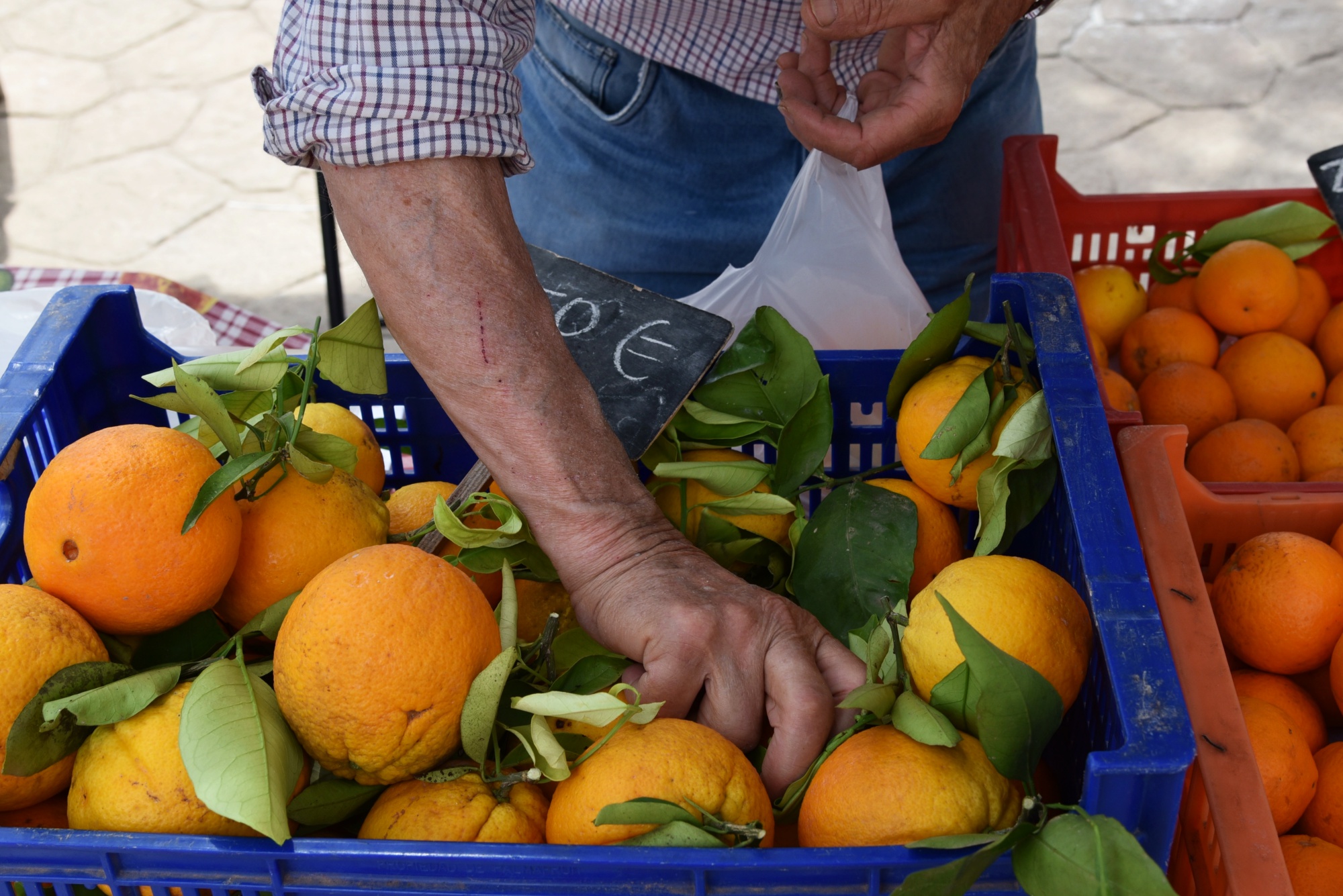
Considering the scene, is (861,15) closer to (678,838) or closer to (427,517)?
(427,517)

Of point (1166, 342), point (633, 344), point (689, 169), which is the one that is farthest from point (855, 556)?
point (689, 169)

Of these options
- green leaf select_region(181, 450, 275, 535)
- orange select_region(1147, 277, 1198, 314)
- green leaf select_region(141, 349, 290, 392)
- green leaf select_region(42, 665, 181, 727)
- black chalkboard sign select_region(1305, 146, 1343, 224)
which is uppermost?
black chalkboard sign select_region(1305, 146, 1343, 224)

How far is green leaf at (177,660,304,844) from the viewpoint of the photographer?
66cm

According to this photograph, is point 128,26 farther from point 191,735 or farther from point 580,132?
point 191,735

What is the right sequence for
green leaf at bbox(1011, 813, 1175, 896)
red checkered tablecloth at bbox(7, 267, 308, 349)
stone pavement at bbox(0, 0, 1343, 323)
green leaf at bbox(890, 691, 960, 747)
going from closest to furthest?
green leaf at bbox(1011, 813, 1175, 896) → green leaf at bbox(890, 691, 960, 747) → red checkered tablecloth at bbox(7, 267, 308, 349) → stone pavement at bbox(0, 0, 1343, 323)

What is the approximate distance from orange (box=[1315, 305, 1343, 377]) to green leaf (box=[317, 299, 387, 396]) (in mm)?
1092

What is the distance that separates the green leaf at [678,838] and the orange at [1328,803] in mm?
534

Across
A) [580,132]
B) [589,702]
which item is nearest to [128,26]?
[580,132]

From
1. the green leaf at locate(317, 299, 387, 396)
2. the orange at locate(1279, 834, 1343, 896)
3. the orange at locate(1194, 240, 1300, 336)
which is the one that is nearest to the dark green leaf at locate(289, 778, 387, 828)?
the green leaf at locate(317, 299, 387, 396)

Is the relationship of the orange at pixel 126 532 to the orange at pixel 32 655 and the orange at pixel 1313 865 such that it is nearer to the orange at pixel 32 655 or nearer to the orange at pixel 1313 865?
the orange at pixel 32 655

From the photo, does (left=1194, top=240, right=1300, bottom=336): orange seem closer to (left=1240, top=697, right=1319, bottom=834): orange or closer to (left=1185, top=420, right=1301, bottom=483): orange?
(left=1185, top=420, right=1301, bottom=483): orange

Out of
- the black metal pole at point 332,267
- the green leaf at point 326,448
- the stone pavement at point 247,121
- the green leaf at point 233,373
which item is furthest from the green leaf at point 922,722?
the stone pavement at point 247,121

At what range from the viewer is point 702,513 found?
0.99 m

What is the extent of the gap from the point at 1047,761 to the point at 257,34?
4039mm
